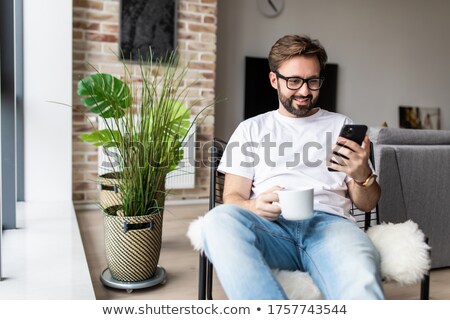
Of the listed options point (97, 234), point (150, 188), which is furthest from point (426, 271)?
point (97, 234)

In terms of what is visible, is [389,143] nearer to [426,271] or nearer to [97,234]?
[426,271]

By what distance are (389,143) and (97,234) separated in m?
1.93

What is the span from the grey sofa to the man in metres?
0.69

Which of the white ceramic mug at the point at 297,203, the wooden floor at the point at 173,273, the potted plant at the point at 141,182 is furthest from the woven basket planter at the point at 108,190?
the white ceramic mug at the point at 297,203

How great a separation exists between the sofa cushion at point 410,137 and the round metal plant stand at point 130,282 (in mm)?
1277

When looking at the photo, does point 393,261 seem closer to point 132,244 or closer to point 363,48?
point 132,244

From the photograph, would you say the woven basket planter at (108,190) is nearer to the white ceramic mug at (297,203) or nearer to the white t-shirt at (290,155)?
the white t-shirt at (290,155)

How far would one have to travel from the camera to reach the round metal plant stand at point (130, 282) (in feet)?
6.82

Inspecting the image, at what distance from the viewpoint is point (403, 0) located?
18.0 feet

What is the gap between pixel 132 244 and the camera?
80.3 inches

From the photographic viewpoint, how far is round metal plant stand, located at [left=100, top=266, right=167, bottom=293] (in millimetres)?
2078

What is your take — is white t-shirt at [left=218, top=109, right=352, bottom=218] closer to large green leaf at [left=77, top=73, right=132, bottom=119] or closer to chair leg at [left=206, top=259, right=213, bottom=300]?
chair leg at [left=206, top=259, right=213, bottom=300]

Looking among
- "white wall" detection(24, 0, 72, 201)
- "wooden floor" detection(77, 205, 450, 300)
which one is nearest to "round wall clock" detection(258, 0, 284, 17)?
"white wall" detection(24, 0, 72, 201)
